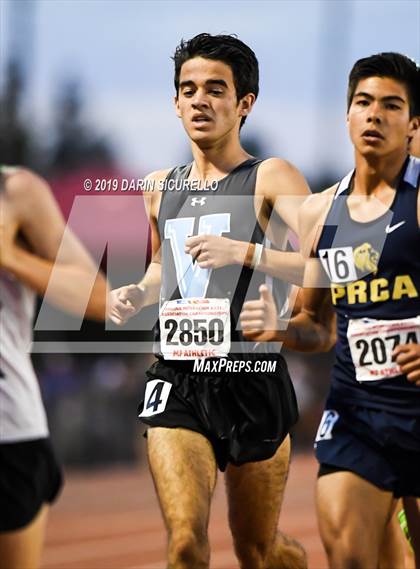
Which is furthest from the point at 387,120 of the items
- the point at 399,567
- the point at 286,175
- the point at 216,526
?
the point at 216,526

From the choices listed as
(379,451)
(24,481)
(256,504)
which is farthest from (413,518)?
(24,481)

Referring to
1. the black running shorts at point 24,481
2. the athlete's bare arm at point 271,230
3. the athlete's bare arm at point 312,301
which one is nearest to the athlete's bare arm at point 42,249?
the black running shorts at point 24,481

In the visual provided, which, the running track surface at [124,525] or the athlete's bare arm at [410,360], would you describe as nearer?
the athlete's bare arm at [410,360]

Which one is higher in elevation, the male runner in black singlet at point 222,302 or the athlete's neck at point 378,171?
the athlete's neck at point 378,171

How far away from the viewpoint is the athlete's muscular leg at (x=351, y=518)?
15.4 feet

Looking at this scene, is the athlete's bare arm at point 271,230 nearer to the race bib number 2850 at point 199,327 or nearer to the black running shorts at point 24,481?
the race bib number 2850 at point 199,327

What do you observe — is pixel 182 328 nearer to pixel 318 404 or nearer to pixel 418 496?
pixel 418 496

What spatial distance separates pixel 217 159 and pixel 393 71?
3.10 ft

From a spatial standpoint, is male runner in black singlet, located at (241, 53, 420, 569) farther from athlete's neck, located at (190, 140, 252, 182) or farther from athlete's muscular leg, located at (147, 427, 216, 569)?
athlete's neck, located at (190, 140, 252, 182)

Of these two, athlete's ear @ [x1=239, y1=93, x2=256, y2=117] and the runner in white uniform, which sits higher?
athlete's ear @ [x1=239, y1=93, x2=256, y2=117]

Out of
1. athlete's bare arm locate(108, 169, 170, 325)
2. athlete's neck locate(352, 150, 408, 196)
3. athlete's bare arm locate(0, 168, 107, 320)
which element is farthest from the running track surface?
athlete's bare arm locate(0, 168, 107, 320)

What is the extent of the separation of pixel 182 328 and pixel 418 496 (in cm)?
118

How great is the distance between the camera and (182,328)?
17.9ft

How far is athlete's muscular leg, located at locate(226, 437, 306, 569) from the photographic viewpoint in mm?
5500
